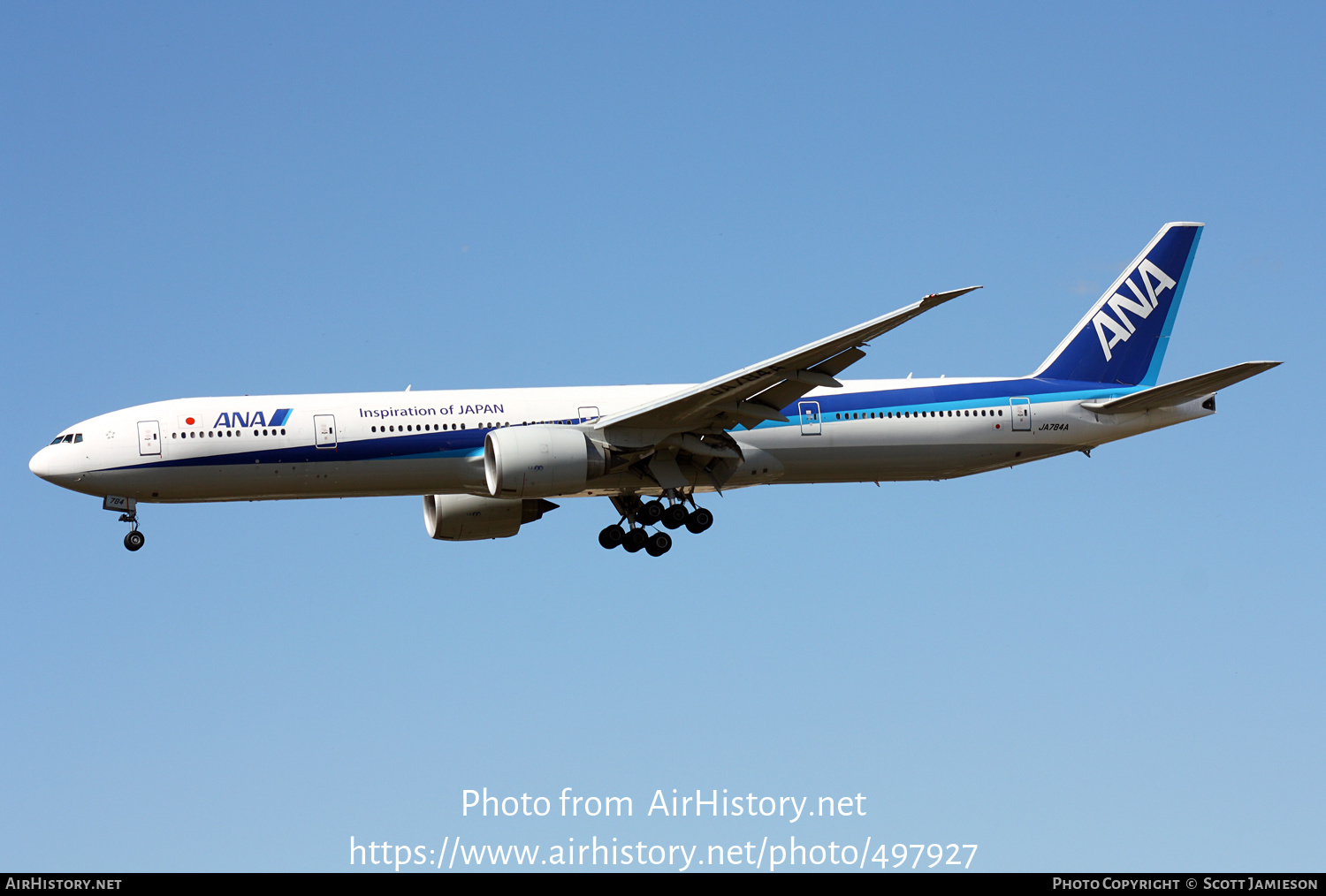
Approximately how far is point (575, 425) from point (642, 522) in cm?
329

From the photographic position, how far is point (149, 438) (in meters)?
31.6

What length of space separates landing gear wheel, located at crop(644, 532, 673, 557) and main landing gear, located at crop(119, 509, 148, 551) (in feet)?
35.6

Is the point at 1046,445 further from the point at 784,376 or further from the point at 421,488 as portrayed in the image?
the point at 421,488

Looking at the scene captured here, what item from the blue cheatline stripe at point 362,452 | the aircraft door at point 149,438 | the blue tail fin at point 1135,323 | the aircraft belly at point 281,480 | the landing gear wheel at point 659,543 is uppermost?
the blue tail fin at point 1135,323

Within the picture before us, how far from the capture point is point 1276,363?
3011 centimetres

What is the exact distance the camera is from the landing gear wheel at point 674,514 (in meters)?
34.6

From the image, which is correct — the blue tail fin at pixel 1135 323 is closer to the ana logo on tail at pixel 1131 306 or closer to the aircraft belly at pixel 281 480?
the ana logo on tail at pixel 1131 306

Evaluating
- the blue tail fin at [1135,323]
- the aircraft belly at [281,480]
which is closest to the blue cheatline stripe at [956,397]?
the blue tail fin at [1135,323]

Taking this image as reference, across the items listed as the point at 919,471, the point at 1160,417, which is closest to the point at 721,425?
the point at 919,471

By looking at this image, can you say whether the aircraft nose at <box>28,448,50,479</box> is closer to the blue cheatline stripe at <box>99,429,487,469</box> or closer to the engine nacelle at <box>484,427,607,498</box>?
the blue cheatline stripe at <box>99,429,487,469</box>

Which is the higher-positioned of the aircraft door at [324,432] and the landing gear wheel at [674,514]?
the aircraft door at [324,432]

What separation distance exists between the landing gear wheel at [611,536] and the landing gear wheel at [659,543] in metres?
0.61

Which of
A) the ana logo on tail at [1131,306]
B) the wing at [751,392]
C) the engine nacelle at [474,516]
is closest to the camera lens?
the wing at [751,392]

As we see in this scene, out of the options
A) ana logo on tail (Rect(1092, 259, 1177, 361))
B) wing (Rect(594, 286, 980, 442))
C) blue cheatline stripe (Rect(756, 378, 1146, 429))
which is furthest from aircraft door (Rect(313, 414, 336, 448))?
ana logo on tail (Rect(1092, 259, 1177, 361))
